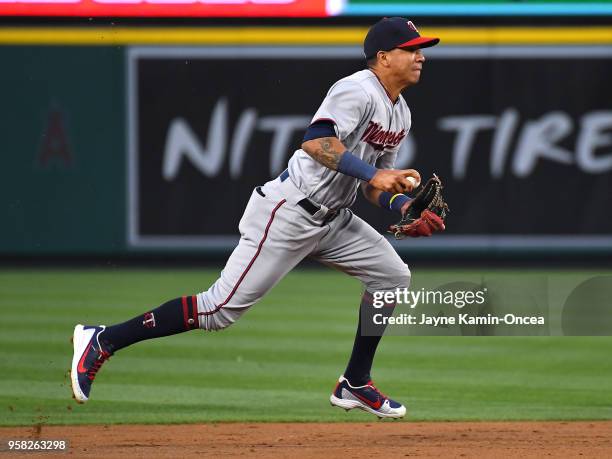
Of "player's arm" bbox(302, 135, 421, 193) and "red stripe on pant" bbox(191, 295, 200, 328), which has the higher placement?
"player's arm" bbox(302, 135, 421, 193)

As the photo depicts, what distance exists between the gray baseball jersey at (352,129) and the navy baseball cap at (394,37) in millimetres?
147

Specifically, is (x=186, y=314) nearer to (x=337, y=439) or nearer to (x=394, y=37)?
(x=337, y=439)

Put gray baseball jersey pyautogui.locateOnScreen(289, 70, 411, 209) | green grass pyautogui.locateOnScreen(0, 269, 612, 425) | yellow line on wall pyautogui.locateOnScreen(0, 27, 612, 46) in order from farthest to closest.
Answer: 1. yellow line on wall pyautogui.locateOnScreen(0, 27, 612, 46)
2. green grass pyautogui.locateOnScreen(0, 269, 612, 425)
3. gray baseball jersey pyautogui.locateOnScreen(289, 70, 411, 209)

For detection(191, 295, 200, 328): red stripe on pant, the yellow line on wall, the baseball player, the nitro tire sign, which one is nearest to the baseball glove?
the baseball player

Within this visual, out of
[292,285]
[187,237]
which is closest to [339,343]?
[292,285]

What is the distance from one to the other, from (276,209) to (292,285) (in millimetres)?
7086

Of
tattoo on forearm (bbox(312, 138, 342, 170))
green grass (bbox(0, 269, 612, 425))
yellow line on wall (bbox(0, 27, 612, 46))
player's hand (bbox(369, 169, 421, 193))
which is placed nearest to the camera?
player's hand (bbox(369, 169, 421, 193))

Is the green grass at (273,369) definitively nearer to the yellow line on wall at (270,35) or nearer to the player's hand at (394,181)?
the player's hand at (394,181)

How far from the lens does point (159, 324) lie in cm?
605

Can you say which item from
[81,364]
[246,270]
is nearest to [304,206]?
[246,270]

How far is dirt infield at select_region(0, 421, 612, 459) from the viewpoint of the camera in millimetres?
5988

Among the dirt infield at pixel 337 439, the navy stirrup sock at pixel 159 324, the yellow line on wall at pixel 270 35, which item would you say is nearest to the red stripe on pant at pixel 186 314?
the navy stirrup sock at pixel 159 324

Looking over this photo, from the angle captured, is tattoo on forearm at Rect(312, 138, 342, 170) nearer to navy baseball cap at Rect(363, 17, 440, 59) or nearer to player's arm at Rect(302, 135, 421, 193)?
player's arm at Rect(302, 135, 421, 193)

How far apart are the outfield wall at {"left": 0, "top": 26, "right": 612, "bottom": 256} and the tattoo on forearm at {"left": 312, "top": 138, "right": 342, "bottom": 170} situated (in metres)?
8.36
